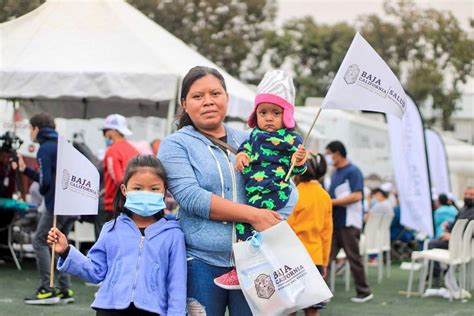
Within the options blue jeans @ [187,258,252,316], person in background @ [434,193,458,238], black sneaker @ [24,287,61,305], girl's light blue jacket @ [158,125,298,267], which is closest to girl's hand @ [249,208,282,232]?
girl's light blue jacket @ [158,125,298,267]

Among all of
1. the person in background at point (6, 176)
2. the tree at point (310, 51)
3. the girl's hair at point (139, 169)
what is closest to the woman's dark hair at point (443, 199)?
the person in background at point (6, 176)

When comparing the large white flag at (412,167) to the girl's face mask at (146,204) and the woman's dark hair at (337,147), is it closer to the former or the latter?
the woman's dark hair at (337,147)

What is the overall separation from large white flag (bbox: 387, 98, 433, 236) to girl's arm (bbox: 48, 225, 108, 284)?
10702 millimetres

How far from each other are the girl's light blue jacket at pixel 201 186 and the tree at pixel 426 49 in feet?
→ 102

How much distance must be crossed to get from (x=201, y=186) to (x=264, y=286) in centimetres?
49

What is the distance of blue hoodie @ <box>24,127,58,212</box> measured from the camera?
31.9 ft

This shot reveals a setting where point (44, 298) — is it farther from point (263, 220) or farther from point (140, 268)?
point (263, 220)

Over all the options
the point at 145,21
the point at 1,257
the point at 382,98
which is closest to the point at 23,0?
the point at 145,21

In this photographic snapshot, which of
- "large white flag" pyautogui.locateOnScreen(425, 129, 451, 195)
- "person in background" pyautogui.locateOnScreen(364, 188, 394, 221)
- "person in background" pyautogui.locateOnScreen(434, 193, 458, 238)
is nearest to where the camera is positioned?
"person in background" pyautogui.locateOnScreen(434, 193, 458, 238)

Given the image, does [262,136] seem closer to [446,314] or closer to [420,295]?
[446,314]

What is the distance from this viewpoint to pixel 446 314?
1057 cm

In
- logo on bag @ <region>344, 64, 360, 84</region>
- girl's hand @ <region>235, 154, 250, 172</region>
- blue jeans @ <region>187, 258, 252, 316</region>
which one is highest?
logo on bag @ <region>344, 64, 360, 84</region>

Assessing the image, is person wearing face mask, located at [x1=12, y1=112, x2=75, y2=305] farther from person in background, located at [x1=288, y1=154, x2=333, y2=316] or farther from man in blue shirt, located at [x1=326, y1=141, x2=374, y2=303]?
man in blue shirt, located at [x1=326, y1=141, x2=374, y2=303]

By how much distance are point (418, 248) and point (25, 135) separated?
22.7 feet
